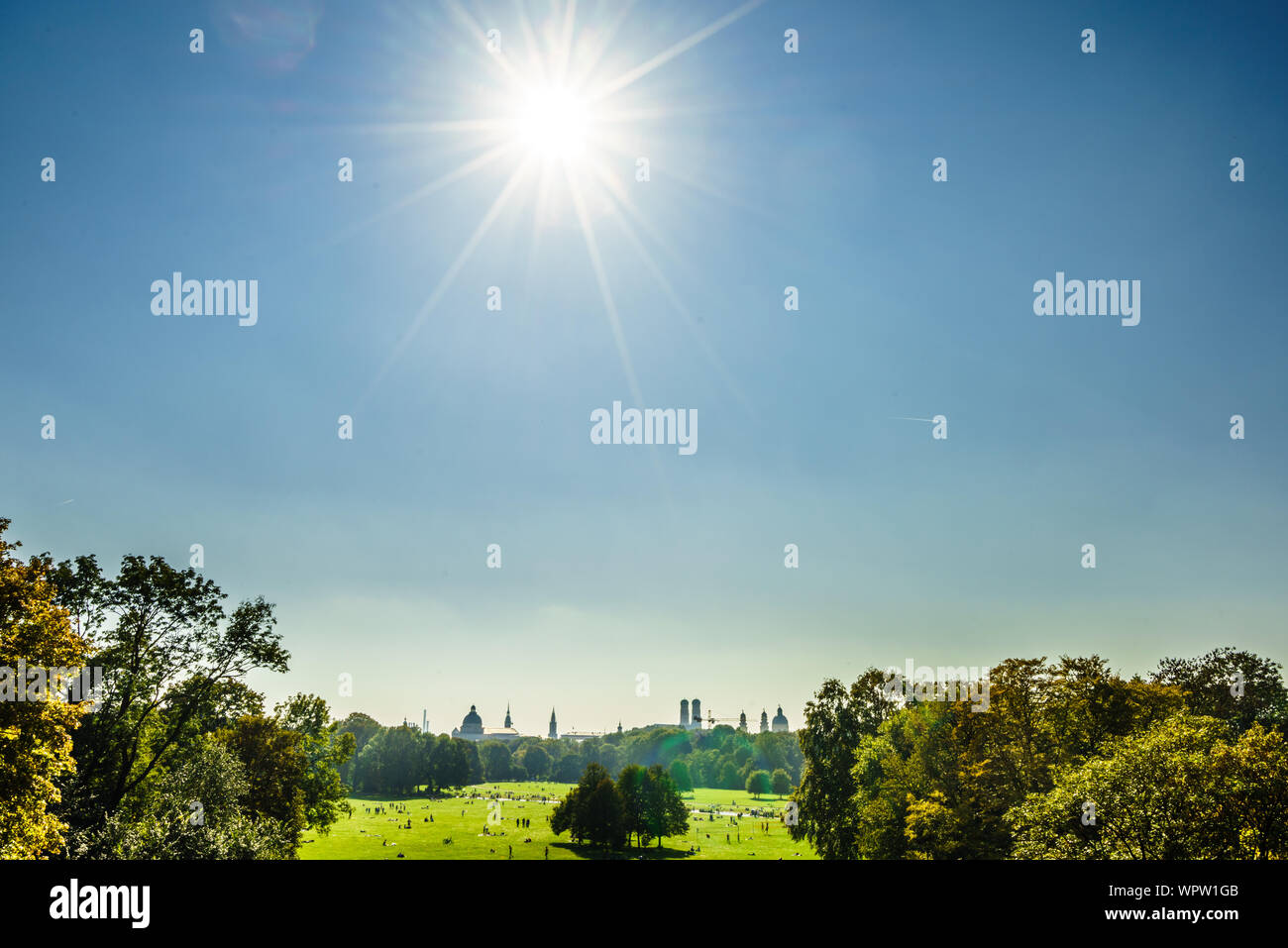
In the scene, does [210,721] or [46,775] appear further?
[210,721]

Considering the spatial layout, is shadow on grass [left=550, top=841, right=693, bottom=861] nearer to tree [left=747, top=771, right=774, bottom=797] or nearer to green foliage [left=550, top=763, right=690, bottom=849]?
green foliage [left=550, top=763, right=690, bottom=849]

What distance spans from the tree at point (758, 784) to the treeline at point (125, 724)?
4611 inches

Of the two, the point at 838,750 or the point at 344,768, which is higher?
the point at 838,750

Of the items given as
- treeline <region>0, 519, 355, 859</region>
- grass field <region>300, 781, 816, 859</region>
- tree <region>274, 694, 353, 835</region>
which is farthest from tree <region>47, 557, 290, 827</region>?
grass field <region>300, 781, 816, 859</region>

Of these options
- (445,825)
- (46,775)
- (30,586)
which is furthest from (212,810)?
(445,825)

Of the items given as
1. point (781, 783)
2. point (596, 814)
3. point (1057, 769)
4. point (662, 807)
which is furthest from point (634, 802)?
point (781, 783)

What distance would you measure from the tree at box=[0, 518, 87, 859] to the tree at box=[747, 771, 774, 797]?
137869mm

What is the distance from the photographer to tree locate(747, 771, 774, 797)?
14238cm

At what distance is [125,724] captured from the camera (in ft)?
97.1

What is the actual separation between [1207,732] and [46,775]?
32122mm

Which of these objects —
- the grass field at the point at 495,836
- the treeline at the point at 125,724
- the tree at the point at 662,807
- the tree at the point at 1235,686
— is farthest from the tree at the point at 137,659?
the tree at the point at 1235,686
